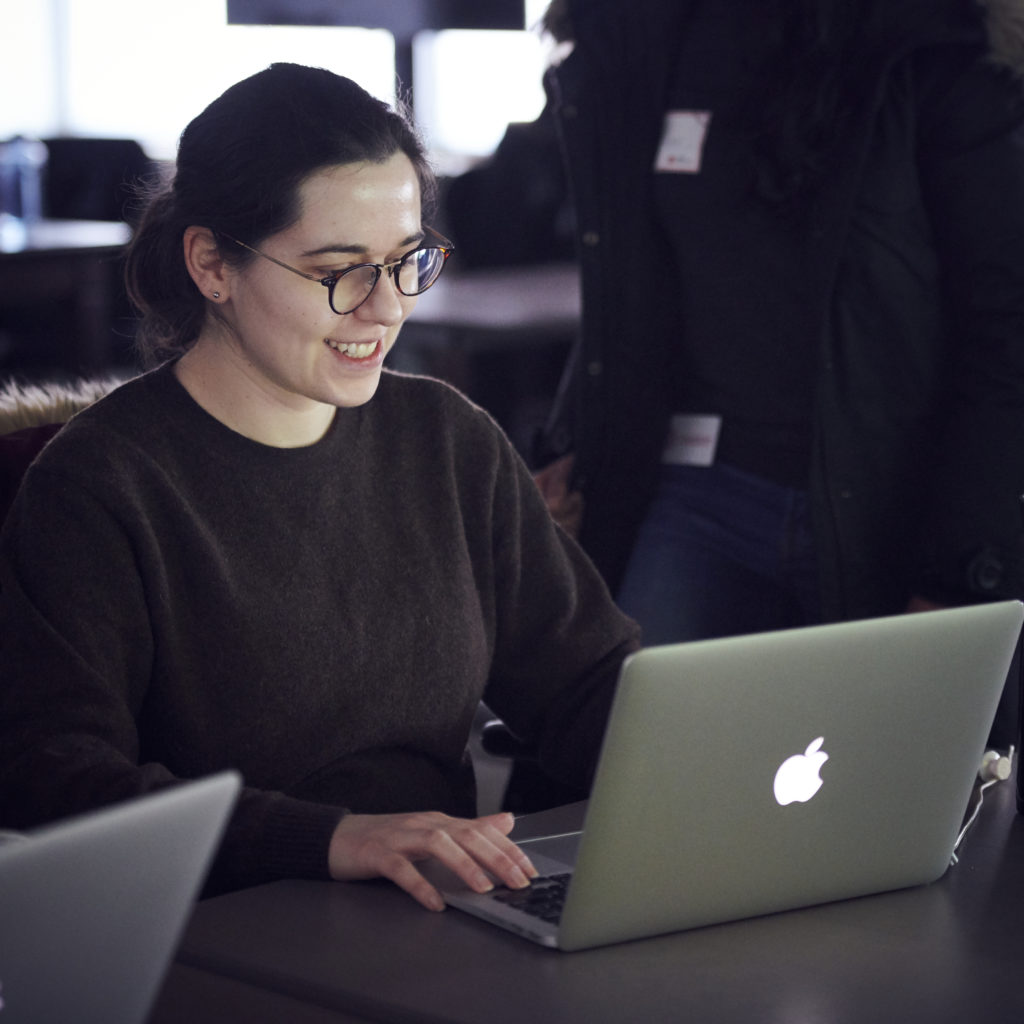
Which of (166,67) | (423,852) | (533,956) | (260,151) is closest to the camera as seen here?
(533,956)

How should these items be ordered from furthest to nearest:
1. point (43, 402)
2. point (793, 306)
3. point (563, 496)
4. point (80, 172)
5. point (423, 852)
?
point (80, 172)
point (563, 496)
point (793, 306)
point (43, 402)
point (423, 852)

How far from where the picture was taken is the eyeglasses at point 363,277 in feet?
4.70

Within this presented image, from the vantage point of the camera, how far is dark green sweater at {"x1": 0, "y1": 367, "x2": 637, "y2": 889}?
49.8 inches

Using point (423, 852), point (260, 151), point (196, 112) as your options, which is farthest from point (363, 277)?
point (423, 852)

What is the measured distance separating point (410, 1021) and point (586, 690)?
69 centimetres

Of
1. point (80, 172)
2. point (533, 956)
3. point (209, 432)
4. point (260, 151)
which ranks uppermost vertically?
point (260, 151)

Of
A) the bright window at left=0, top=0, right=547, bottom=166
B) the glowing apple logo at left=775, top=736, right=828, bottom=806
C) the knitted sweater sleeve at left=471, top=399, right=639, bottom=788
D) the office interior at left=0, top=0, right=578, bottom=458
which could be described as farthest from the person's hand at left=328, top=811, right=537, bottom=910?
the bright window at left=0, top=0, right=547, bottom=166

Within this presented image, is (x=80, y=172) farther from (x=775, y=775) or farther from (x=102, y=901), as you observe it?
(x=102, y=901)

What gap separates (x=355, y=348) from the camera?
1.47 metres

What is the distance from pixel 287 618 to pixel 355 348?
0.89ft

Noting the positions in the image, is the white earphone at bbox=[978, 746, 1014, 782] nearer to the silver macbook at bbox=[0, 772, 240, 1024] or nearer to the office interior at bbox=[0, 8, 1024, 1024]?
the office interior at bbox=[0, 8, 1024, 1024]

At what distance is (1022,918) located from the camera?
1.18 m

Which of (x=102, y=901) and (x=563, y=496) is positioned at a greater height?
(x=102, y=901)

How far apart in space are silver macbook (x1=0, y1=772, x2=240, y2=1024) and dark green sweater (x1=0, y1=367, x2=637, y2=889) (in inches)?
18.6
